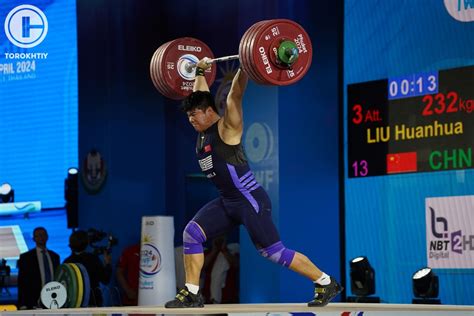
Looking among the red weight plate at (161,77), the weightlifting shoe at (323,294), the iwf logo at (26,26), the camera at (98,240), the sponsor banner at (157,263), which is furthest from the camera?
the iwf logo at (26,26)

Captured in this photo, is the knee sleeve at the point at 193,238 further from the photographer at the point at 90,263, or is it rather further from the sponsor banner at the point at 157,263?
the photographer at the point at 90,263

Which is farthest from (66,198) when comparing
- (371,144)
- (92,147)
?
(371,144)

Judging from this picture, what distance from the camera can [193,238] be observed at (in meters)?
6.26

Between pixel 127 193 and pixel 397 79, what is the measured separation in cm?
400

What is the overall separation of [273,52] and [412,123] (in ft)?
9.82

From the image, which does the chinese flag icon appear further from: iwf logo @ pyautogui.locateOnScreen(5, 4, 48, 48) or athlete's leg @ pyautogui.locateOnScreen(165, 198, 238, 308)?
iwf logo @ pyautogui.locateOnScreen(5, 4, 48, 48)

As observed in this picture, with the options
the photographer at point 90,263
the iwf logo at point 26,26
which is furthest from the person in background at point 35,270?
the iwf logo at point 26,26

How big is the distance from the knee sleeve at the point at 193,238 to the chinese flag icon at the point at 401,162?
10.3 feet

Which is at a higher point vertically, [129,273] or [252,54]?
[252,54]

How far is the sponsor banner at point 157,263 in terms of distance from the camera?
396 inches

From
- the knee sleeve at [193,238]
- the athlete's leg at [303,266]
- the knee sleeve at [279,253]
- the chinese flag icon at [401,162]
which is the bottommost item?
the athlete's leg at [303,266]

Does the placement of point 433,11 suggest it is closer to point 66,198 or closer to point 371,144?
point 371,144

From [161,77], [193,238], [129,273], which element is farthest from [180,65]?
[129,273]

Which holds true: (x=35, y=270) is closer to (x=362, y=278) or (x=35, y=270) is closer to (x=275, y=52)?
(x=362, y=278)
